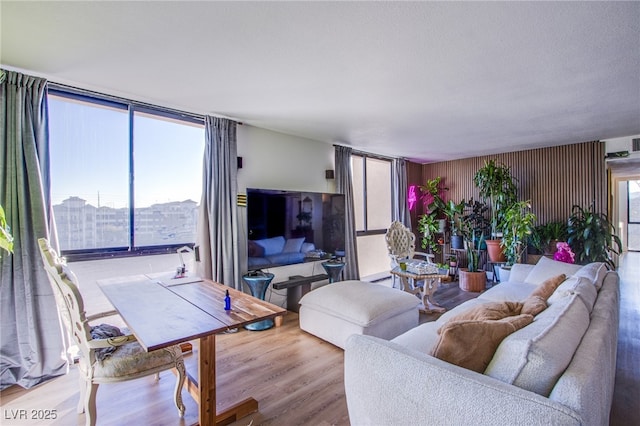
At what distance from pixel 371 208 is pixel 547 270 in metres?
2.99

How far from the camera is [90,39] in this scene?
188cm

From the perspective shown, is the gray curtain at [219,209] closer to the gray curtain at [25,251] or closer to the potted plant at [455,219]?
the gray curtain at [25,251]

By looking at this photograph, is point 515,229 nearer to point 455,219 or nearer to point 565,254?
point 565,254

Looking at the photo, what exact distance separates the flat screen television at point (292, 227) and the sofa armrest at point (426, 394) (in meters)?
2.34

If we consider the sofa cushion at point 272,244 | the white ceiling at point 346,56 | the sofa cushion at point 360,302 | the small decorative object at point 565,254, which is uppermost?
the white ceiling at point 346,56

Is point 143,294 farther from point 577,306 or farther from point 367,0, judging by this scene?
point 577,306

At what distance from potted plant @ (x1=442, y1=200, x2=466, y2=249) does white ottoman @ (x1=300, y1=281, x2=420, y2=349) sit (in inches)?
119

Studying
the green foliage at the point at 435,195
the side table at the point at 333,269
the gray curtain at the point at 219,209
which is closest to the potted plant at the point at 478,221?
the green foliage at the point at 435,195

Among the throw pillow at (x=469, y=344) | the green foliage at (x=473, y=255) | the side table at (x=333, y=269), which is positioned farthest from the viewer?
the green foliage at (x=473, y=255)

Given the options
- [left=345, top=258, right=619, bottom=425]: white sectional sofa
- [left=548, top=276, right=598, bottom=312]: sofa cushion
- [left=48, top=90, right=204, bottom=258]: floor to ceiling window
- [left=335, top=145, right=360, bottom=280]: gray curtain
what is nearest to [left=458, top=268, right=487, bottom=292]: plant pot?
[left=335, top=145, right=360, bottom=280]: gray curtain

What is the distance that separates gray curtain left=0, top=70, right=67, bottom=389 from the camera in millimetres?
2236

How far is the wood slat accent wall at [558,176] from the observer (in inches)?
182

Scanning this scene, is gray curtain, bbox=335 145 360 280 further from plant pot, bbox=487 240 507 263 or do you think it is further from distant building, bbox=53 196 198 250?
plant pot, bbox=487 240 507 263

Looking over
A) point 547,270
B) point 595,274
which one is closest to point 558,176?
point 547,270
